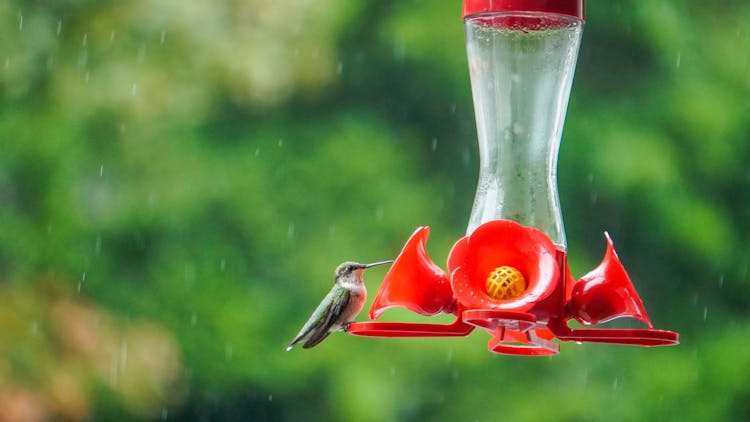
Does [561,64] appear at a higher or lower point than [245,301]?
higher

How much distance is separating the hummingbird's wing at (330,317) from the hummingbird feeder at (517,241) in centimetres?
71

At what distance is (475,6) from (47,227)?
171 inches

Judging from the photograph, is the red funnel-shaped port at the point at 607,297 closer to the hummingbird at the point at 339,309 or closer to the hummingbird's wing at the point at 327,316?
the hummingbird at the point at 339,309

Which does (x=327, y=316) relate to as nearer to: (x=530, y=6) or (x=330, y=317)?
(x=330, y=317)

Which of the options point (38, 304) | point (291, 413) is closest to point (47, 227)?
point (38, 304)

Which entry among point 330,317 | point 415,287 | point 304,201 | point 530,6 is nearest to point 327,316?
point 330,317

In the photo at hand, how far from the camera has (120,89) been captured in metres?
6.88

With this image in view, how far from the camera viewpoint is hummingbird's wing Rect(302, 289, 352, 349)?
147 inches

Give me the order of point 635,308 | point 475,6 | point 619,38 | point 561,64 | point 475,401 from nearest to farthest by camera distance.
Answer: point 635,308 < point 475,6 < point 561,64 < point 475,401 < point 619,38

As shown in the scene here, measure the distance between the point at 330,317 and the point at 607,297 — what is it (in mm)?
1172

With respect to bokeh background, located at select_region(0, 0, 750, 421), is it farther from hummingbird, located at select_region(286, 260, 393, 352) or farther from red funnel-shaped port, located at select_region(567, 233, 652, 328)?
red funnel-shaped port, located at select_region(567, 233, 652, 328)

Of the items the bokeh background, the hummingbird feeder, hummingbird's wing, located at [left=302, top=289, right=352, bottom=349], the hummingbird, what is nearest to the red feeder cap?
the hummingbird feeder

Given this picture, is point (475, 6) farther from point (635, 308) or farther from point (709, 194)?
point (709, 194)

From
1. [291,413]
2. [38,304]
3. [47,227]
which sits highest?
[47,227]
